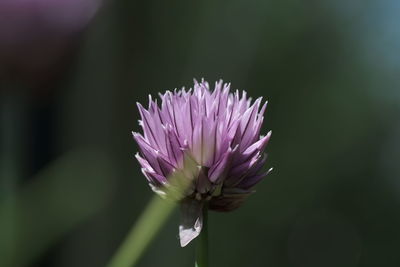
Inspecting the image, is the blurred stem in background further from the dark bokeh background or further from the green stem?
the dark bokeh background

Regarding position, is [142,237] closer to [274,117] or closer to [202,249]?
[202,249]

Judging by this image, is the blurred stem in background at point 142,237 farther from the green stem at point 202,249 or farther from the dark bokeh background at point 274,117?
the dark bokeh background at point 274,117

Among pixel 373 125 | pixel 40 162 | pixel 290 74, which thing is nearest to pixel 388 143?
pixel 373 125

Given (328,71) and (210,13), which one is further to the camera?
(328,71)

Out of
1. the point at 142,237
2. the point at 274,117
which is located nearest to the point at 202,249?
the point at 142,237

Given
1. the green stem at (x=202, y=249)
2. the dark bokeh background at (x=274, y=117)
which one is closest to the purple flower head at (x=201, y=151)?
the green stem at (x=202, y=249)

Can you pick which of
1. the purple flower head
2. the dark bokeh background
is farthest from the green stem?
the dark bokeh background

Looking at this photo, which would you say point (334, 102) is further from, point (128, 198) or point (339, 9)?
point (128, 198)

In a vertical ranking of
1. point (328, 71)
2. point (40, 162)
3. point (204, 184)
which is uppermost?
point (204, 184)
